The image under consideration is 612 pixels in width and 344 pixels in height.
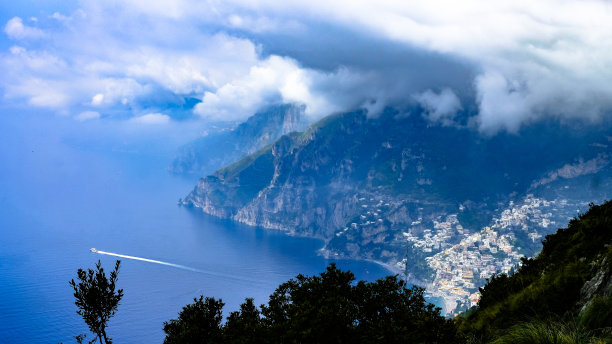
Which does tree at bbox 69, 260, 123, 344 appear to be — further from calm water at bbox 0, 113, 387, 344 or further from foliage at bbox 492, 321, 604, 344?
calm water at bbox 0, 113, 387, 344

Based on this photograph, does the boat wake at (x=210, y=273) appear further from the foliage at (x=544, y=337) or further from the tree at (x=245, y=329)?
the foliage at (x=544, y=337)

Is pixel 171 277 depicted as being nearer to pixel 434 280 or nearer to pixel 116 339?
pixel 116 339

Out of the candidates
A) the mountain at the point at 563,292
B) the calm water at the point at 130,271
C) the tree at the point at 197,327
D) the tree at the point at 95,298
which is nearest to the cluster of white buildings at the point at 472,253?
the calm water at the point at 130,271

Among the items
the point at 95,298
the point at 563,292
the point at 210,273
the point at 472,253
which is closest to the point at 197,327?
the point at 95,298

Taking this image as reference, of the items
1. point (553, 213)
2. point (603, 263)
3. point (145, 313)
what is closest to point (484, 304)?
point (603, 263)

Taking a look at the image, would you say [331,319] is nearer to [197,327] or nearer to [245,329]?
[245,329]

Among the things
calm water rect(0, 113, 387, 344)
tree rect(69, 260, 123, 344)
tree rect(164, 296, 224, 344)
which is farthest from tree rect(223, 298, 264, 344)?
calm water rect(0, 113, 387, 344)

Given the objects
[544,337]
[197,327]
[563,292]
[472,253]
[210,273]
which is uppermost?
[472,253]
